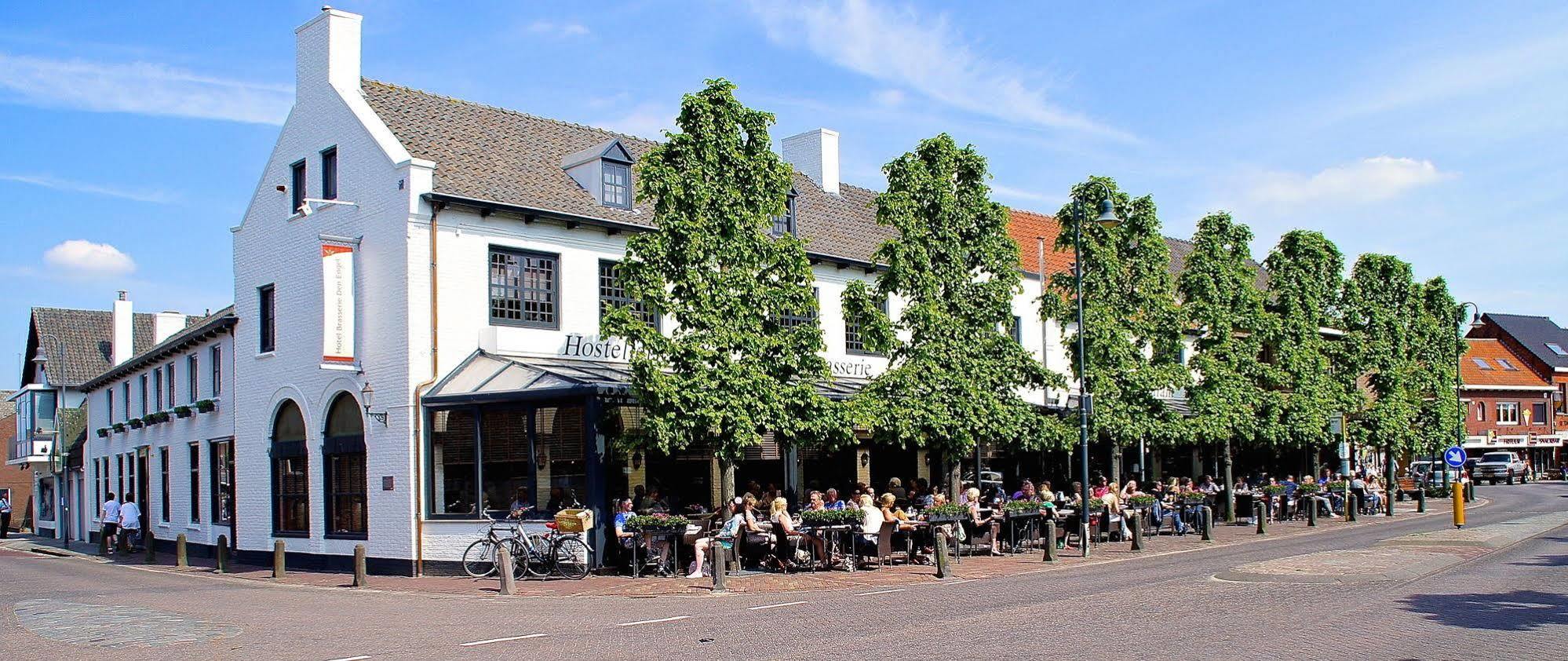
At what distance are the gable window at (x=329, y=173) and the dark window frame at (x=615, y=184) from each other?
5148 millimetres

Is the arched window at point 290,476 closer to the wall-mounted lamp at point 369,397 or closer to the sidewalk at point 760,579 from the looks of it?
the sidewalk at point 760,579

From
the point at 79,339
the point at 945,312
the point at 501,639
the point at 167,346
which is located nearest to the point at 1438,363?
the point at 945,312

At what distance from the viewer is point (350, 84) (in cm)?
2489

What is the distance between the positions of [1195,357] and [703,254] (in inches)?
631

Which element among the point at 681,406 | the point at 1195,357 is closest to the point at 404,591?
the point at 681,406

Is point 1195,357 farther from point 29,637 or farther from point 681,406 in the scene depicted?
point 29,637

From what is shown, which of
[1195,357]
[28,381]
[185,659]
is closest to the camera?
[185,659]

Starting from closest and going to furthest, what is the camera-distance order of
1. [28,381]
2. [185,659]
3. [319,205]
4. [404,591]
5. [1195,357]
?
1. [185,659]
2. [404,591]
3. [319,205]
4. [1195,357]
5. [28,381]

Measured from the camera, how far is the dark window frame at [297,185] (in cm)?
2608

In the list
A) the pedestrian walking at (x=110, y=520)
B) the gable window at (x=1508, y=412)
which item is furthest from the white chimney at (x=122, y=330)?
the gable window at (x=1508, y=412)

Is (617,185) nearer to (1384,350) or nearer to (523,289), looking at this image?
(523,289)

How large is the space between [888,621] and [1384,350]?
103 feet

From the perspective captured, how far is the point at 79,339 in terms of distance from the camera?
→ 4975cm

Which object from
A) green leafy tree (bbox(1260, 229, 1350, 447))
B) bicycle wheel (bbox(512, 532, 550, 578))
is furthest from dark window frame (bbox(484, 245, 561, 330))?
green leafy tree (bbox(1260, 229, 1350, 447))
